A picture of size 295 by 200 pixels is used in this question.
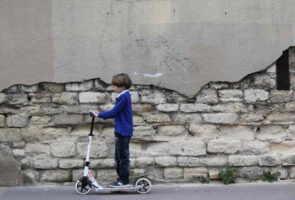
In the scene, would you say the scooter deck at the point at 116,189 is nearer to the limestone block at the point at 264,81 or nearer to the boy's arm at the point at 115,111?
the boy's arm at the point at 115,111

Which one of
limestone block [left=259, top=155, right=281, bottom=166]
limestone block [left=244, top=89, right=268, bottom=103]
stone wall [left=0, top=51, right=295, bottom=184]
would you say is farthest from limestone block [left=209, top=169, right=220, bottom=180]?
limestone block [left=244, top=89, right=268, bottom=103]

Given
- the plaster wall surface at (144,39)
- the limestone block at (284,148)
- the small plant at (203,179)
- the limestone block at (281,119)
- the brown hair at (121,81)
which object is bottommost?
the small plant at (203,179)

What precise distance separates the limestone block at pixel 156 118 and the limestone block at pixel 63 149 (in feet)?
3.27

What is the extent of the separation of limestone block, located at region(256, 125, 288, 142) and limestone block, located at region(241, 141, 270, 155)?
3.1 inches

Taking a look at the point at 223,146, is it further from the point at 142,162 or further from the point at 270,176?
the point at 142,162

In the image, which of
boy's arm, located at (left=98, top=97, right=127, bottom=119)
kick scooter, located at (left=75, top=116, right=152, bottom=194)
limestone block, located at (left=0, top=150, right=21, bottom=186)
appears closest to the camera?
boy's arm, located at (left=98, top=97, right=127, bottom=119)

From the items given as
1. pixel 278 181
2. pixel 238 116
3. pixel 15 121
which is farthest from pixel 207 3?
pixel 15 121

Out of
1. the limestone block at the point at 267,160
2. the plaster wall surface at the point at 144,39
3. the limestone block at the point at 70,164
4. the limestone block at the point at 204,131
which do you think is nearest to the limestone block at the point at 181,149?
the limestone block at the point at 204,131

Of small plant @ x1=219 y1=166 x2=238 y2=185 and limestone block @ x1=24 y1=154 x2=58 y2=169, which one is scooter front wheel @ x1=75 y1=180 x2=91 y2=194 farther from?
small plant @ x1=219 y1=166 x2=238 y2=185

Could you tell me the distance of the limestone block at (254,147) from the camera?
19.7 ft

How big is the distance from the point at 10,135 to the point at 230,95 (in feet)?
9.40

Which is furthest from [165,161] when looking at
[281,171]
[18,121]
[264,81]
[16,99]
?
[16,99]

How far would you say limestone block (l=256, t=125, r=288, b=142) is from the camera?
19.8ft

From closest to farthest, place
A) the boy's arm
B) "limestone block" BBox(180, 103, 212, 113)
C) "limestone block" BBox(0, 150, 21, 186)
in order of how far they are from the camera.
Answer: the boy's arm
"limestone block" BBox(0, 150, 21, 186)
"limestone block" BBox(180, 103, 212, 113)
